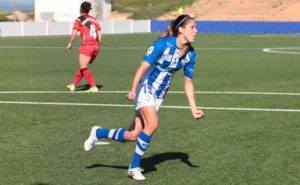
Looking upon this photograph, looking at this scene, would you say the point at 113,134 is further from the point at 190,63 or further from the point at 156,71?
the point at 190,63

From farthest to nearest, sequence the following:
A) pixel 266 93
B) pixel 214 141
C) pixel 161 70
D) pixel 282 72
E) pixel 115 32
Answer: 1. pixel 115 32
2. pixel 282 72
3. pixel 266 93
4. pixel 214 141
5. pixel 161 70

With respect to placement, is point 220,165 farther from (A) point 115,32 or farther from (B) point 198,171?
(A) point 115,32

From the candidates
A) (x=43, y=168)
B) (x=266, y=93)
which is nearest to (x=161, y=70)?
(x=43, y=168)

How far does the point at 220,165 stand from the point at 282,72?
592 inches

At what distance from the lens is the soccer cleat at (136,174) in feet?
26.2

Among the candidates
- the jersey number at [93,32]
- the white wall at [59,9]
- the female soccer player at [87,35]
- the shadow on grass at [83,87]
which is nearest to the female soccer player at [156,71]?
the female soccer player at [87,35]

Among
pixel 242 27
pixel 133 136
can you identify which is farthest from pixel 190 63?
pixel 242 27

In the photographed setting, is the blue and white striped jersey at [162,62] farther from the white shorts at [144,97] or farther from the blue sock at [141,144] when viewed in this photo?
the blue sock at [141,144]

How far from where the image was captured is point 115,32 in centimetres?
7381

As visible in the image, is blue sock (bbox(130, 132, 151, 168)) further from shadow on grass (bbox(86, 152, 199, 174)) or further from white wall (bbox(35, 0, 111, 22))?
white wall (bbox(35, 0, 111, 22))

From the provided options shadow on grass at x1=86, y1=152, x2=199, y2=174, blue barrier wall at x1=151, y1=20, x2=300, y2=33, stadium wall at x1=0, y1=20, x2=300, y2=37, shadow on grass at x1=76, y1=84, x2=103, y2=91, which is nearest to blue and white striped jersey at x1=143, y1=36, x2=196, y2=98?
shadow on grass at x1=86, y1=152, x2=199, y2=174

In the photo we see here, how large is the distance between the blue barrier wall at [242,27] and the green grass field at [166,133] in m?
52.1

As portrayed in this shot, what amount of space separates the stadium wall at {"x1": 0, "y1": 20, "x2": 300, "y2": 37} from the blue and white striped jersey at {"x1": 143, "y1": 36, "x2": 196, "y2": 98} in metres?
53.7

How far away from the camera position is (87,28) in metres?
17.4
